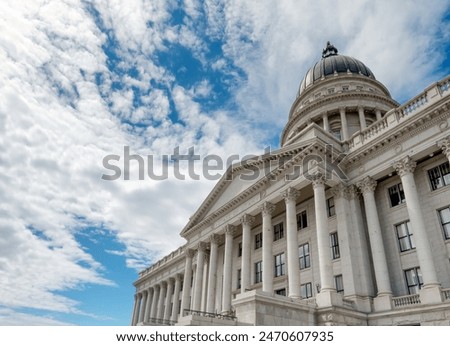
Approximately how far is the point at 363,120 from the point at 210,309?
1153 inches

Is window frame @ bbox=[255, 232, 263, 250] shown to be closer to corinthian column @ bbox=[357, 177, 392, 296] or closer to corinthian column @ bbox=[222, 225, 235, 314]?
corinthian column @ bbox=[222, 225, 235, 314]

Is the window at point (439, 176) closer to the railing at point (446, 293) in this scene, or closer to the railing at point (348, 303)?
the railing at point (446, 293)

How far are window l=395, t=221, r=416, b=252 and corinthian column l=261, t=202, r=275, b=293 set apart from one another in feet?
31.4

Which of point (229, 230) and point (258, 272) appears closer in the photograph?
point (258, 272)

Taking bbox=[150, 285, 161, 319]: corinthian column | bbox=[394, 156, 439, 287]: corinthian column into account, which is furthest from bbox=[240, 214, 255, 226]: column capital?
bbox=[150, 285, 161, 319]: corinthian column

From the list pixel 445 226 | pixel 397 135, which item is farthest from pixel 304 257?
pixel 397 135

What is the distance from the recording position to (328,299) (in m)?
19.7

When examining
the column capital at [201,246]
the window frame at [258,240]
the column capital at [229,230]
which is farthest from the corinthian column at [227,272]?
the column capital at [201,246]

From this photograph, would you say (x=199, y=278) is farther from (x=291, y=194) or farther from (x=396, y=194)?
(x=396, y=194)

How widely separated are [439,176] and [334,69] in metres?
33.4

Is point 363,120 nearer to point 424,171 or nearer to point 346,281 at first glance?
point 424,171

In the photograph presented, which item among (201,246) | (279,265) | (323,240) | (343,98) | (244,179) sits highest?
(343,98)

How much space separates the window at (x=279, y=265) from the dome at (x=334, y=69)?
30.6 m

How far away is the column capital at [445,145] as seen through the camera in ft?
65.5
